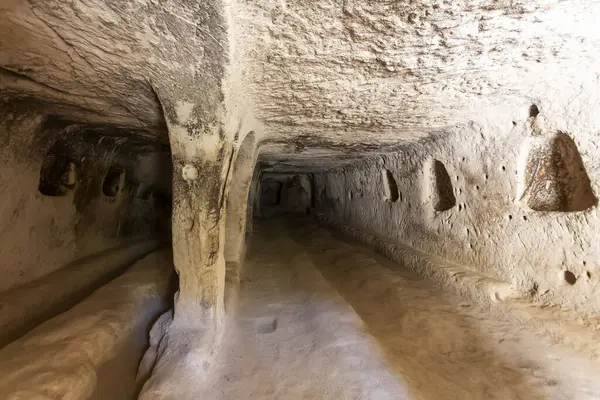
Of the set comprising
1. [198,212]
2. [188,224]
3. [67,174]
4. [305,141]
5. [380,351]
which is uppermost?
[305,141]

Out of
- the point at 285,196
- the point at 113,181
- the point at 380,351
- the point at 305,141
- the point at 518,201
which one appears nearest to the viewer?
the point at 380,351

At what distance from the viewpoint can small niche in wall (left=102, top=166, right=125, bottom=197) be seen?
508 cm

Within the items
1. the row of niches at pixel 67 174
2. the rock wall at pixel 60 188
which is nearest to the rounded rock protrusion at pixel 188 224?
the rock wall at pixel 60 188

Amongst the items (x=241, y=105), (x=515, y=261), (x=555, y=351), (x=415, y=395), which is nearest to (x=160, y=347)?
(x=415, y=395)

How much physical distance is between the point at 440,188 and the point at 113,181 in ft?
16.8

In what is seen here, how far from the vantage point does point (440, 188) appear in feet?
14.3

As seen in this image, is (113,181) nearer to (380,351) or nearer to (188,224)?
(188,224)

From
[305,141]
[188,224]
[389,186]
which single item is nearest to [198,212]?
[188,224]

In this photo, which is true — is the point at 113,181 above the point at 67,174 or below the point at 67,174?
below

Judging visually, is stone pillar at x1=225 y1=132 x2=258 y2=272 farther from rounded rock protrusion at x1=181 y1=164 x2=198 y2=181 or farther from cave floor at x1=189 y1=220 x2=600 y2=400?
rounded rock protrusion at x1=181 y1=164 x2=198 y2=181

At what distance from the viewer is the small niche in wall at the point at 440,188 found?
4203 mm

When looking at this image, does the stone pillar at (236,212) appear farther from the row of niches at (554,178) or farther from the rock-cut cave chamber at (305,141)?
the row of niches at (554,178)

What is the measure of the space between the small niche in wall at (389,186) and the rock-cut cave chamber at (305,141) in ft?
3.90

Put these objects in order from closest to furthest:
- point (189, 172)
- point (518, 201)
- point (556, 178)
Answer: point (189, 172) → point (556, 178) → point (518, 201)
